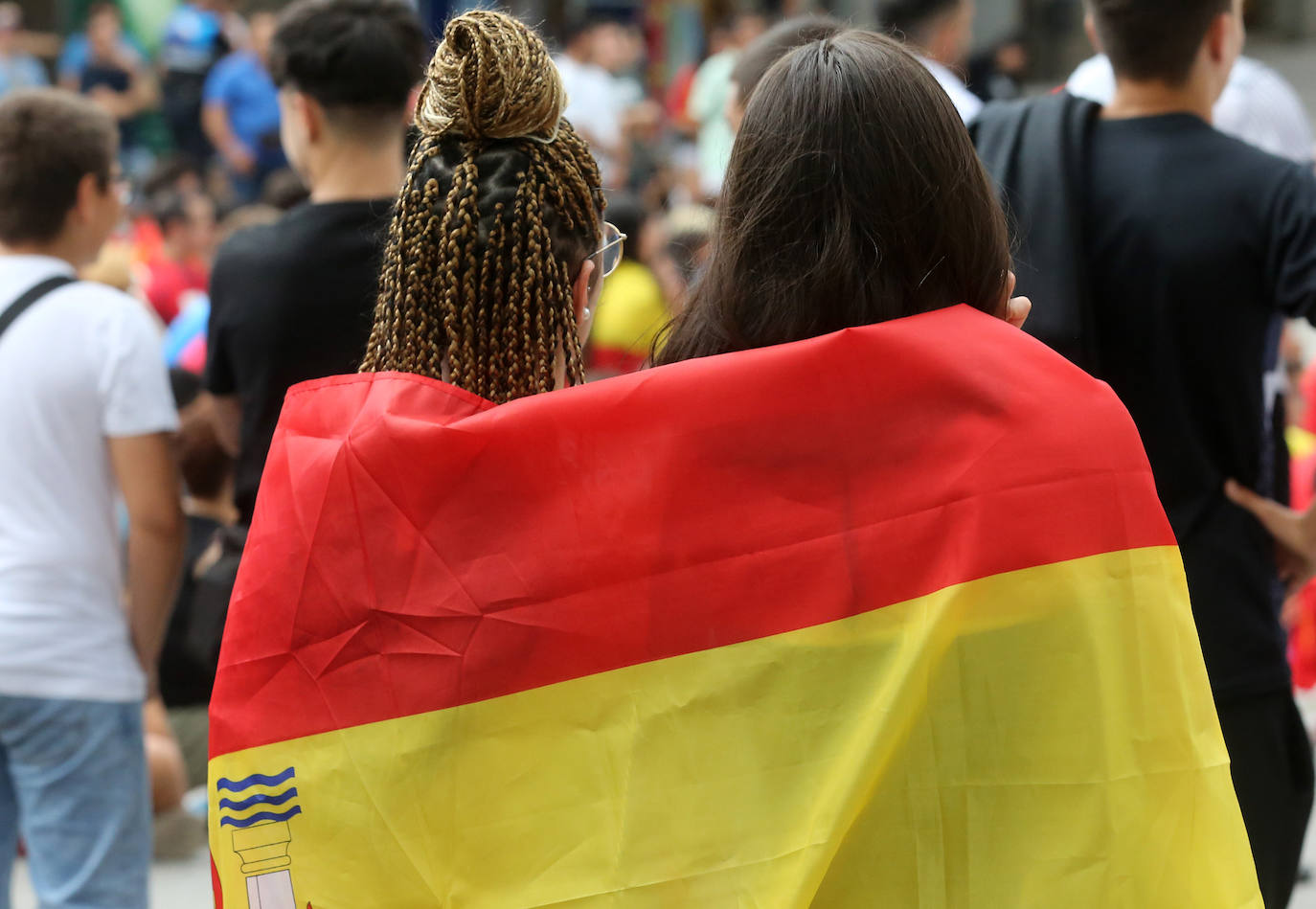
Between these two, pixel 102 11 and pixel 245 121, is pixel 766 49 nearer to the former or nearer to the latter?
pixel 245 121

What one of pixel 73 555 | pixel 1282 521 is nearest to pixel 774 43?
pixel 1282 521

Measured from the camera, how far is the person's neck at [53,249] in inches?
122

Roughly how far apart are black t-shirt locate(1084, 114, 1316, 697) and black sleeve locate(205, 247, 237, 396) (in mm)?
1565

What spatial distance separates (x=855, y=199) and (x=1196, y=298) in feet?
3.33

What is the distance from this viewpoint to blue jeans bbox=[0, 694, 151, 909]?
2.89m

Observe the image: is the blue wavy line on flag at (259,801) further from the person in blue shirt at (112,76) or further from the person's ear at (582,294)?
the person in blue shirt at (112,76)

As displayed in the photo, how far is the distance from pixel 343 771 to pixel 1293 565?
1722 mm

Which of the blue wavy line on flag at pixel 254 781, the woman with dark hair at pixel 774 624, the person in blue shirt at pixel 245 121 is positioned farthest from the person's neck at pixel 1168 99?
the person in blue shirt at pixel 245 121

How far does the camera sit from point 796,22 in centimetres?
313

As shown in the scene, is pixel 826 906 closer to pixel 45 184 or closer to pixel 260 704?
pixel 260 704

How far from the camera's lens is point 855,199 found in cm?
163

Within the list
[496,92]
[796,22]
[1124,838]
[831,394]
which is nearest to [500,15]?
[496,92]

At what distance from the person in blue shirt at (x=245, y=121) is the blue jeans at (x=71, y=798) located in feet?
31.2

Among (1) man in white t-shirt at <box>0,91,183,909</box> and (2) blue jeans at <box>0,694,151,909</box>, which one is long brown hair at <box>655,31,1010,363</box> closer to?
(1) man in white t-shirt at <box>0,91,183,909</box>
